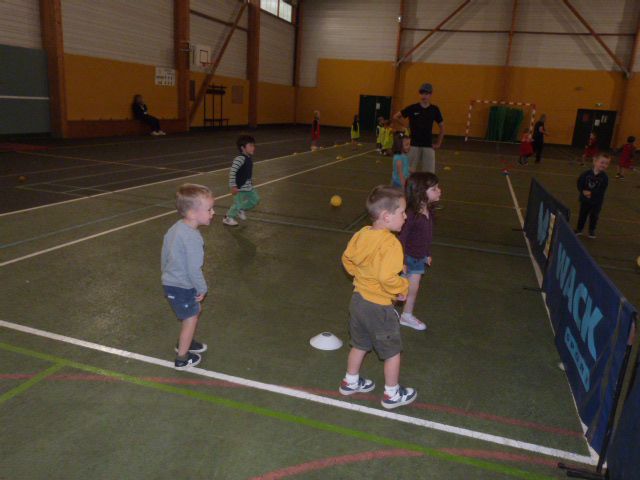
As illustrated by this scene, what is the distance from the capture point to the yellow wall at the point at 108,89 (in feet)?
65.8

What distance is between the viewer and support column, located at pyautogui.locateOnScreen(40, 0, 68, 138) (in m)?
18.4

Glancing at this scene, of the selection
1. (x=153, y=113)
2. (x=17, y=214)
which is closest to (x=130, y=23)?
(x=153, y=113)

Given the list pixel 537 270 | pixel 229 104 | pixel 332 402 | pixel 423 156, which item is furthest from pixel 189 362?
pixel 229 104

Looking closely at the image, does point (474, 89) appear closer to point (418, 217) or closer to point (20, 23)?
point (20, 23)

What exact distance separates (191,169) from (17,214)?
619cm

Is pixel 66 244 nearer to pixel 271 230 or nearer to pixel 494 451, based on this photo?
pixel 271 230

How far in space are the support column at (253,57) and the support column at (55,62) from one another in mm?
14236

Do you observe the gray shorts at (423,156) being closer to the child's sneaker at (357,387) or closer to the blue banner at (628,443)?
the child's sneaker at (357,387)

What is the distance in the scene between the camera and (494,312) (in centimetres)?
554

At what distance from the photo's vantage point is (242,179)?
26.8 feet

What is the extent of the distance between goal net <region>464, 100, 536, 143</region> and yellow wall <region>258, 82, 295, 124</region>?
1301cm

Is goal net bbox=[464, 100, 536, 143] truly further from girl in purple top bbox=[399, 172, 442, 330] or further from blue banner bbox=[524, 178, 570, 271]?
girl in purple top bbox=[399, 172, 442, 330]

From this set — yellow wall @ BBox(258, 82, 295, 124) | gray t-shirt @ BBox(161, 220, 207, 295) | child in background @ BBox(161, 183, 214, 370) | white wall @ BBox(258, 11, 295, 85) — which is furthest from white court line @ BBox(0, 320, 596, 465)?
white wall @ BBox(258, 11, 295, 85)

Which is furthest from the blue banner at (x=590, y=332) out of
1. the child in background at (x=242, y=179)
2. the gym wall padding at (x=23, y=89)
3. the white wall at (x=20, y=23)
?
the white wall at (x=20, y=23)
